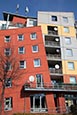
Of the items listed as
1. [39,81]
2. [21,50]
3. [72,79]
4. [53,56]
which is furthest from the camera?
[53,56]

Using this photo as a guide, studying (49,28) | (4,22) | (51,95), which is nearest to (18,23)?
(4,22)

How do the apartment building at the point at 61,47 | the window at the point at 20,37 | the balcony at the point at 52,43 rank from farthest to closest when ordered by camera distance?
the balcony at the point at 52,43, the window at the point at 20,37, the apartment building at the point at 61,47

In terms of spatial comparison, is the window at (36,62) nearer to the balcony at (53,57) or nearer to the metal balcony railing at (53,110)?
the balcony at (53,57)

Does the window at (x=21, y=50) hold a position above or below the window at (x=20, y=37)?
below

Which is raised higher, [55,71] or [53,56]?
[53,56]

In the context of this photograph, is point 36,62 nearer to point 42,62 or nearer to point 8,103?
point 42,62

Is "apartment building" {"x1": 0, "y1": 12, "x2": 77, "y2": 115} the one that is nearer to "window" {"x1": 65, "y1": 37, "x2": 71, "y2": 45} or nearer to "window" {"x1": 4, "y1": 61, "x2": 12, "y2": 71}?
"window" {"x1": 65, "y1": 37, "x2": 71, "y2": 45}

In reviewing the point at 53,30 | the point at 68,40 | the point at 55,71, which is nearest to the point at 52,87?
the point at 55,71

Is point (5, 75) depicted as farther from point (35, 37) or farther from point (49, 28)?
point (49, 28)

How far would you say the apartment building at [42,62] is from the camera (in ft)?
126

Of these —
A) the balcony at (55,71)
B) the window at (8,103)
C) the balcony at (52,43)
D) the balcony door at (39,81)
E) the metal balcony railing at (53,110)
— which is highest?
the balcony at (52,43)

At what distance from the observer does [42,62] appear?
42125 millimetres

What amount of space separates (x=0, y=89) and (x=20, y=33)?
474 inches

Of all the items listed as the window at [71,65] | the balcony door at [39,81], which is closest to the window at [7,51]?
the balcony door at [39,81]
